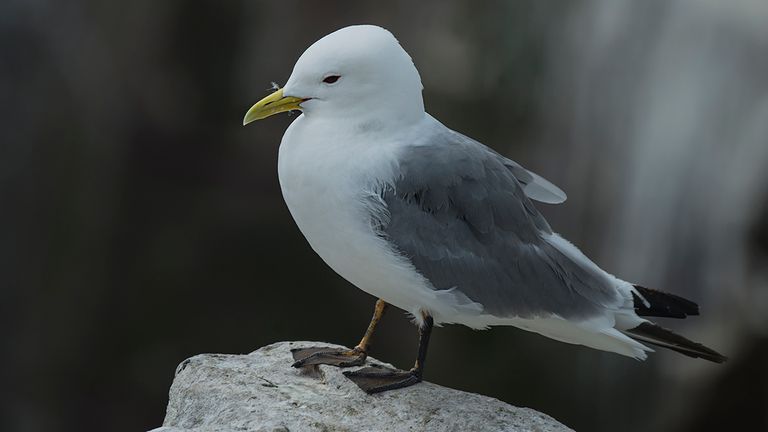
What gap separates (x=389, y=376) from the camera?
3.30 meters

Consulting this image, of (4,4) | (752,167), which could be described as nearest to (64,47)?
(4,4)

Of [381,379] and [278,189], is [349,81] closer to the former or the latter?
[381,379]

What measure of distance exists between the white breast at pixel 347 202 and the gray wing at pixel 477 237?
39mm

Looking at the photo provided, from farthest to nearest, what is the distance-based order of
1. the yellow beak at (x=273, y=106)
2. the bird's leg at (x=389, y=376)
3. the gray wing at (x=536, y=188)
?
the gray wing at (x=536, y=188)
the bird's leg at (x=389, y=376)
the yellow beak at (x=273, y=106)

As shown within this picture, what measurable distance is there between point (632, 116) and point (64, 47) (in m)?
3.19

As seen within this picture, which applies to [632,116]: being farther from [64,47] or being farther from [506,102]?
[64,47]

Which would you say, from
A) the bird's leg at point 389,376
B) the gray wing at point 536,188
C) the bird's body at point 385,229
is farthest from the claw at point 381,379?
the gray wing at point 536,188

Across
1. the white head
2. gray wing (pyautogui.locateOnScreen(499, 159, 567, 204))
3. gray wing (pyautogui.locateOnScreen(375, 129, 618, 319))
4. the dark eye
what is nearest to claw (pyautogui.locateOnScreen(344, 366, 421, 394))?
gray wing (pyautogui.locateOnScreen(375, 129, 618, 319))

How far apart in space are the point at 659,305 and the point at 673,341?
0.12 metres

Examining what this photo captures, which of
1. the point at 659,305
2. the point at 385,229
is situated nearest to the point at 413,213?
the point at 385,229

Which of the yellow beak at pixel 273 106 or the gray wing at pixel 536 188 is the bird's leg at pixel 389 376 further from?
the yellow beak at pixel 273 106

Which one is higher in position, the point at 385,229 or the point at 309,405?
the point at 385,229

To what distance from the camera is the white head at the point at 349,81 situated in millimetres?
2992

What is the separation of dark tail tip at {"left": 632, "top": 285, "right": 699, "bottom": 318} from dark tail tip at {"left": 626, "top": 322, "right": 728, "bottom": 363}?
50mm
